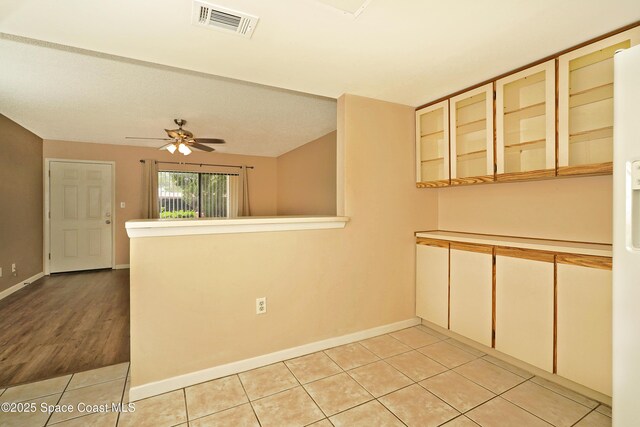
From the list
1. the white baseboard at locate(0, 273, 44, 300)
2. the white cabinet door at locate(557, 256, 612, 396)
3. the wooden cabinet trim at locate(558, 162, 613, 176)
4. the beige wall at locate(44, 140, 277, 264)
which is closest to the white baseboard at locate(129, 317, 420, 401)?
the white cabinet door at locate(557, 256, 612, 396)

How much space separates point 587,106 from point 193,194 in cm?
634

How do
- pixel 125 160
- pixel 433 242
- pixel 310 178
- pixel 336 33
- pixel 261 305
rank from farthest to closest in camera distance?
pixel 125 160
pixel 310 178
pixel 433 242
pixel 261 305
pixel 336 33

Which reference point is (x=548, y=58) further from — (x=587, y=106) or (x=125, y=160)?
(x=125, y=160)

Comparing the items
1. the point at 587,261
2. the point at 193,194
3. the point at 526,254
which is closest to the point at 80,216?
the point at 193,194

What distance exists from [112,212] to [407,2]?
6048 millimetres

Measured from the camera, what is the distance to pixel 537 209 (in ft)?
7.43

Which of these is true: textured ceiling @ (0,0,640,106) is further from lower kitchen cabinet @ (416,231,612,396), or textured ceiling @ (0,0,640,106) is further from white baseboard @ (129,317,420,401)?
white baseboard @ (129,317,420,401)

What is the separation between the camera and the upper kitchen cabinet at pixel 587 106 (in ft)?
5.56

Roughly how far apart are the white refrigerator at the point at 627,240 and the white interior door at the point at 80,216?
6.71 metres

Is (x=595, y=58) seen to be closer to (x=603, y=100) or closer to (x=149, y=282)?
(x=603, y=100)

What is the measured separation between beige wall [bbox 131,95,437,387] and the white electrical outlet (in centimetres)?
4

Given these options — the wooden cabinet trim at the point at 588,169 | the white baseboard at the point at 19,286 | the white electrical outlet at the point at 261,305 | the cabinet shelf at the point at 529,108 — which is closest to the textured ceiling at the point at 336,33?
the cabinet shelf at the point at 529,108

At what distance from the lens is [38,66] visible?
8.09ft

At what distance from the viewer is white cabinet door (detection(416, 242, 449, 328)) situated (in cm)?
256
